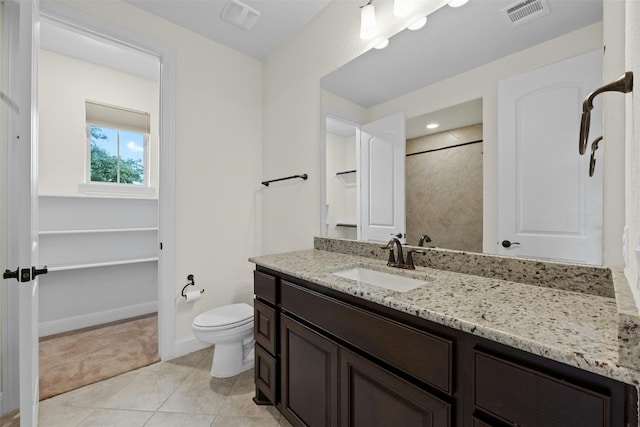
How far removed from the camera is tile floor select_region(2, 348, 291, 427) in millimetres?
1443

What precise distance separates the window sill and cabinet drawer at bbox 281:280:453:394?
274cm

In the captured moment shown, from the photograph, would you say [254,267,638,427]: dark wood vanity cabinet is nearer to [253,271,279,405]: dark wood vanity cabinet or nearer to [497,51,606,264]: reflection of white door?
[253,271,279,405]: dark wood vanity cabinet

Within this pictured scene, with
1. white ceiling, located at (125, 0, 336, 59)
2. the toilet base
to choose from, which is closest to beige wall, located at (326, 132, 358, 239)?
white ceiling, located at (125, 0, 336, 59)

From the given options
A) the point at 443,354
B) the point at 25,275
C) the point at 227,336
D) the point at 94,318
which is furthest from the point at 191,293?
the point at 443,354

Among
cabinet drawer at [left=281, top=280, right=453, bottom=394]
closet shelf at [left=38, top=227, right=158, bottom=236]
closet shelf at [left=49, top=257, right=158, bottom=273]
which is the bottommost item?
closet shelf at [left=49, top=257, right=158, bottom=273]

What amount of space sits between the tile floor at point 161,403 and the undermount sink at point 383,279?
2.93 feet

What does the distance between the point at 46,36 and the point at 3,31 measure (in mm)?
1123

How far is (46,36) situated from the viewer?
2.32 meters

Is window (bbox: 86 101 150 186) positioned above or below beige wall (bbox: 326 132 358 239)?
above

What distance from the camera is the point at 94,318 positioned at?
2674 mm

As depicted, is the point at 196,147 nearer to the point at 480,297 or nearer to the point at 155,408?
the point at 155,408

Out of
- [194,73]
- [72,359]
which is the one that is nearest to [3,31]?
[194,73]

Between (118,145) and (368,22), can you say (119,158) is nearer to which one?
(118,145)

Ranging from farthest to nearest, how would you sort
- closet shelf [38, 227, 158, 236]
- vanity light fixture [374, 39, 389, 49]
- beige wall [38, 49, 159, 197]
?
beige wall [38, 49, 159, 197] → closet shelf [38, 227, 158, 236] → vanity light fixture [374, 39, 389, 49]
